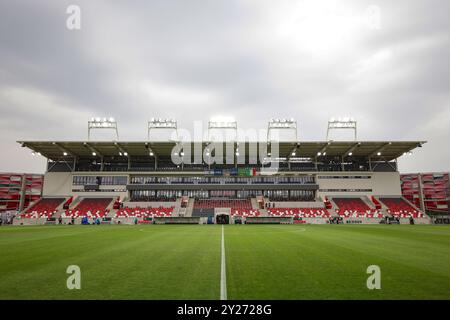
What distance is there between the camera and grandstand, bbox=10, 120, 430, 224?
58.1 m

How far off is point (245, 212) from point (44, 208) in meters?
39.3

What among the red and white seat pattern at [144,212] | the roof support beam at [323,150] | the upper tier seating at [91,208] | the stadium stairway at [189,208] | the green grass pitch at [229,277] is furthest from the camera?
the roof support beam at [323,150]

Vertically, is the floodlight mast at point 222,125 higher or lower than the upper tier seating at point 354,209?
higher

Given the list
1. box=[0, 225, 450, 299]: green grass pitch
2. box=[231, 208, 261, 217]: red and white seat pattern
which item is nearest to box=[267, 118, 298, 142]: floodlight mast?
box=[231, 208, 261, 217]: red and white seat pattern

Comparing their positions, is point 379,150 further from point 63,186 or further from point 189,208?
point 63,186

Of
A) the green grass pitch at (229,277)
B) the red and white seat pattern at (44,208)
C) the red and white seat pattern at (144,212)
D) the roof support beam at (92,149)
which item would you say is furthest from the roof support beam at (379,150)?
the red and white seat pattern at (44,208)

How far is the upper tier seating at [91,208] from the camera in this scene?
55156 mm

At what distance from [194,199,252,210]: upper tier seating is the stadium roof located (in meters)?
11.1

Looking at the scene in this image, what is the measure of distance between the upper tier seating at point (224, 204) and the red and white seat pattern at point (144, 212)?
5.93m

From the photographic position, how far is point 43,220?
52.7m

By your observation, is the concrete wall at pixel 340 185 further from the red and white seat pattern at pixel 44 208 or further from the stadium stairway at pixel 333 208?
the red and white seat pattern at pixel 44 208

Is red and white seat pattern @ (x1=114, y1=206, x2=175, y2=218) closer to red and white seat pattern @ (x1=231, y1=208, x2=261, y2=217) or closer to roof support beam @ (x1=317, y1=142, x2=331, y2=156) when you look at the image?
red and white seat pattern @ (x1=231, y1=208, x2=261, y2=217)

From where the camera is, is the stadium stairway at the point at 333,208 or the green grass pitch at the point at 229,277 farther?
the stadium stairway at the point at 333,208
